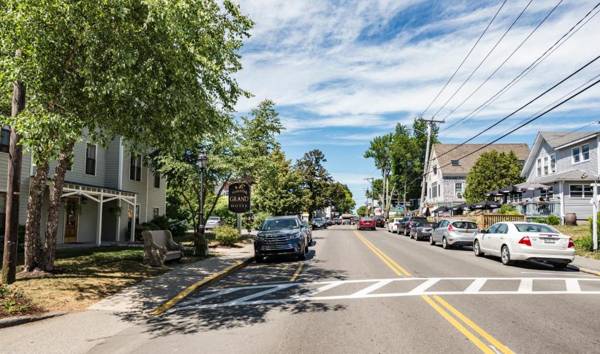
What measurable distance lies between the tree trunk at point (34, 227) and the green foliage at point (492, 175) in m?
44.9

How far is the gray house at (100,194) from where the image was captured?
821 inches

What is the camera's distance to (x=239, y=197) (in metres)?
28.2

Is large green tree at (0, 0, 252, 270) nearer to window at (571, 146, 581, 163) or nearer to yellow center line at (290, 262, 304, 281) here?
yellow center line at (290, 262, 304, 281)

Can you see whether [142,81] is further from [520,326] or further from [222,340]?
[520,326]

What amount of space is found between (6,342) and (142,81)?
17.1 feet

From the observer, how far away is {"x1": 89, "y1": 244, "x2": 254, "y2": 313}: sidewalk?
8914mm

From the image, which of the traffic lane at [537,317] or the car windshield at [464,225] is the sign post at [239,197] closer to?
the car windshield at [464,225]

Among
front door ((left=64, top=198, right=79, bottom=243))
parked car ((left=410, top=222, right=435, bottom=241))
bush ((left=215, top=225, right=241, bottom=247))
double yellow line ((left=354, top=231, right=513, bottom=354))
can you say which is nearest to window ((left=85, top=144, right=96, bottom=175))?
front door ((left=64, top=198, right=79, bottom=243))

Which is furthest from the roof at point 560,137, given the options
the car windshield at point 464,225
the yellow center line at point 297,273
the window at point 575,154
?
the yellow center line at point 297,273

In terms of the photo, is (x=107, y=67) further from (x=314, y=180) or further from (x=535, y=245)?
(x=314, y=180)

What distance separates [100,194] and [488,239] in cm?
1798

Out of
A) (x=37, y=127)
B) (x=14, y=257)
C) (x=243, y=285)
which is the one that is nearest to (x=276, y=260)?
(x=243, y=285)

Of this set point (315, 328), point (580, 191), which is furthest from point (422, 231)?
point (315, 328)

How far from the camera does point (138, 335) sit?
6.89 metres
